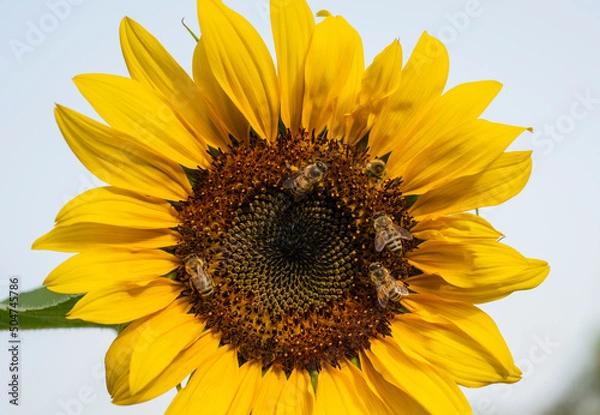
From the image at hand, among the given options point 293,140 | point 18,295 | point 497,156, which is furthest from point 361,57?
point 18,295

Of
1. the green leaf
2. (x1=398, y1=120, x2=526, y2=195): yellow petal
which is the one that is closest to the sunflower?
(x1=398, y1=120, x2=526, y2=195): yellow petal

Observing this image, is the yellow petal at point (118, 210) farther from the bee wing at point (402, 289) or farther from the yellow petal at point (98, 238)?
the bee wing at point (402, 289)

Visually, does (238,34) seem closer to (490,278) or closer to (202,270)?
(202,270)

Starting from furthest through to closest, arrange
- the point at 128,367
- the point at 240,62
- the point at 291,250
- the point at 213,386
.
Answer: the point at 291,250
the point at 213,386
the point at 240,62
the point at 128,367

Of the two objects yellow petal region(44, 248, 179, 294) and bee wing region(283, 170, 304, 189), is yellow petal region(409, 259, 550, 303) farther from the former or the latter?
yellow petal region(44, 248, 179, 294)

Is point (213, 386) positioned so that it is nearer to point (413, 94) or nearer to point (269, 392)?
point (269, 392)

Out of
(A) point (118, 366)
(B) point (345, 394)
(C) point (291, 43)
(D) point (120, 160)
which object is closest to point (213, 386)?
(A) point (118, 366)

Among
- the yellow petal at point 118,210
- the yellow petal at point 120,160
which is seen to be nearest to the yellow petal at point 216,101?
the yellow petal at point 120,160
